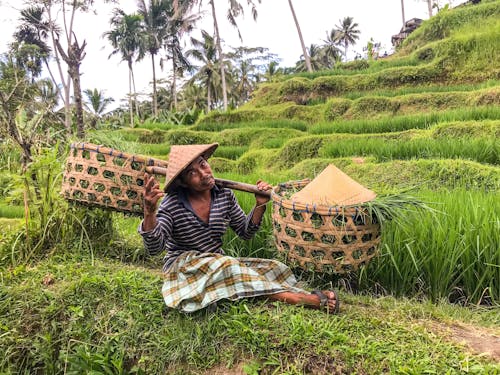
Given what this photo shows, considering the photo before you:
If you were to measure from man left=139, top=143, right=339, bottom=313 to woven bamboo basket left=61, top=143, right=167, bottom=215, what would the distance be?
383 millimetres

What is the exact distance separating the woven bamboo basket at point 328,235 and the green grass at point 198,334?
0.79ft

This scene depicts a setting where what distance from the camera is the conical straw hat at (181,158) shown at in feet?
6.88

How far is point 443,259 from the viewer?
217cm

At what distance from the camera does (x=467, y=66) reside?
867cm

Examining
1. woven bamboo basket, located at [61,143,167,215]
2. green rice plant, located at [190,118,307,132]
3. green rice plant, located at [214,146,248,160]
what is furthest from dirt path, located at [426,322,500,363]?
green rice plant, located at [190,118,307,132]

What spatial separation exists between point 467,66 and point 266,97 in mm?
5335

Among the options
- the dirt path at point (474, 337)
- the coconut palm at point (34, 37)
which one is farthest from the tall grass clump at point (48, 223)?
the coconut palm at point (34, 37)

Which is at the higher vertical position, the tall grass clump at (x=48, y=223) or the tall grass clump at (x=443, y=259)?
the tall grass clump at (x=48, y=223)

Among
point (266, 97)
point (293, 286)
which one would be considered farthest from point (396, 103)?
point (293, 286)

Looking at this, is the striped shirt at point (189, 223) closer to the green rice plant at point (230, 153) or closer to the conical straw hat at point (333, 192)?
the conical straw hat at point (333, 192)

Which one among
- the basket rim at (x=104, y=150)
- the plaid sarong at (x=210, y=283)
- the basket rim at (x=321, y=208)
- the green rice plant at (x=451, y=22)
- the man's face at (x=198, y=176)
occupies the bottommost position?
the plaid sarong at (x=210, y=283)

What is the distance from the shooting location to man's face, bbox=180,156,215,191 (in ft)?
7.07

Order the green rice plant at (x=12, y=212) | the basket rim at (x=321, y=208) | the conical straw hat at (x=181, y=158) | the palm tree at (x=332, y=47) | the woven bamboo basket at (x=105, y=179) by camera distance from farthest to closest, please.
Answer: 1. the palm tree at (x=332, y=47)
2. the green rice plant at (x=12, y=212)
3. the woven bamboo basket at (x=105, y=179)
4. the conical straw hat at (x=181, y=158)
5. the basket rim at (x=321, y=208)

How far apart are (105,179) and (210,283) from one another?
40.6 inches
